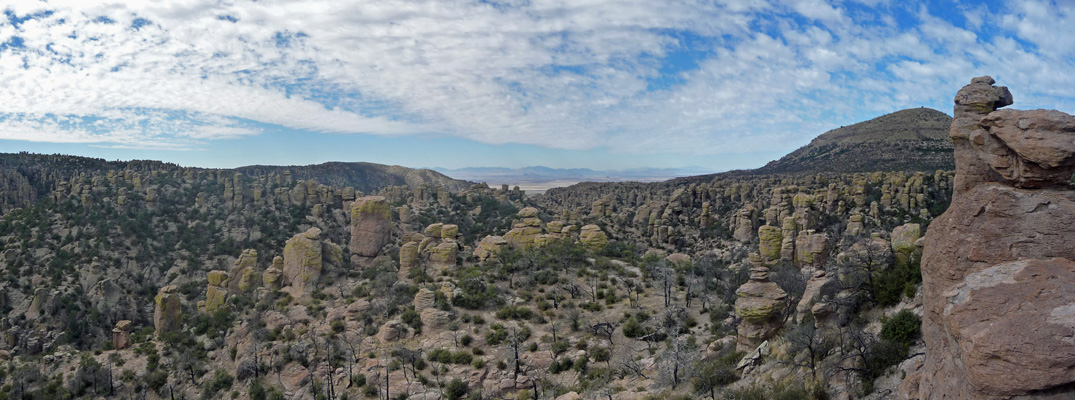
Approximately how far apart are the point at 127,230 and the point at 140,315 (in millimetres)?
18493

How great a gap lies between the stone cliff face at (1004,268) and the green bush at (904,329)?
4880 millimetres

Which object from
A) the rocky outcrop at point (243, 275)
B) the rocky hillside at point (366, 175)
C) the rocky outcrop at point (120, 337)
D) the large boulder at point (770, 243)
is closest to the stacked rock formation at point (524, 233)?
the large boulder at point (770, 243)

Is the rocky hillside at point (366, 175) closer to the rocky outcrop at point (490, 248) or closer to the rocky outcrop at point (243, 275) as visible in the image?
the rocky outcrop at point (243, 275)

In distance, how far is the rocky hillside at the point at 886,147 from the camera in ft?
299

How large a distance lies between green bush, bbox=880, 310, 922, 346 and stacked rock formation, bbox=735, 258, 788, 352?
711cm

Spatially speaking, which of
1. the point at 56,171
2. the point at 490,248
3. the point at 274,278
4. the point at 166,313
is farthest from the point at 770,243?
the point at 56,171

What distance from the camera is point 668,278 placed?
118 ft

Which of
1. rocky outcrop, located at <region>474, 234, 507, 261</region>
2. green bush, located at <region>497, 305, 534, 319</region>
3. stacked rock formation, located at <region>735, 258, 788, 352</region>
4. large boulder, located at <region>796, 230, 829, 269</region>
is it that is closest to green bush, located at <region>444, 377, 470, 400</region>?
green bush, located at <region>497, 305, 534, 319</region>

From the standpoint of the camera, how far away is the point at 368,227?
1753 inches

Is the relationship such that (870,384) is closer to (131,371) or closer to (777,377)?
(777,377)

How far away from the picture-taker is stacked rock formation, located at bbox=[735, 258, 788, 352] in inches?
859

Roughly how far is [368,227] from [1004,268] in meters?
43.2

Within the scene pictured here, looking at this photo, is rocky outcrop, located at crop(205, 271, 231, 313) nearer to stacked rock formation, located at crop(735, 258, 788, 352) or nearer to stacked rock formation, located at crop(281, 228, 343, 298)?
stacked rock formation, located at crop(281, 228, 343, 298)

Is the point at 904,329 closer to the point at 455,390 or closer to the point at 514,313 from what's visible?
the point at 455,390
